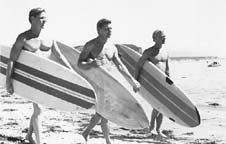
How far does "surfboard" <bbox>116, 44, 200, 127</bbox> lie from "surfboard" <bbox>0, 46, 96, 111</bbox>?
1786 millimetres

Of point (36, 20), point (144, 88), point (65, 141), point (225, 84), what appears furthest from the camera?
point (225, 84)

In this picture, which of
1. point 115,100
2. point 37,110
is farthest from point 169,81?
point 37,110

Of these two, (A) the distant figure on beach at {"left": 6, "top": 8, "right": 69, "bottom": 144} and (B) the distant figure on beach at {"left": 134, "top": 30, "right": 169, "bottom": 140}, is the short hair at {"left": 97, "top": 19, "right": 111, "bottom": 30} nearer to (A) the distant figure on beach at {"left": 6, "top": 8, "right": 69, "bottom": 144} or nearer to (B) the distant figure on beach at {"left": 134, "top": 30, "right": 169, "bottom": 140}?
(A) the distant figure on beach at {"left": 6, "top": 8, "right": 69, "bottom": 144}

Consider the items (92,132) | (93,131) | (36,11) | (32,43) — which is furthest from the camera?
(93,131)

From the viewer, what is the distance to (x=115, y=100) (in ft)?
17.7

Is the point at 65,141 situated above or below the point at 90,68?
below

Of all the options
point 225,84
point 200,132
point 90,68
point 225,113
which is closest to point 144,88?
point 200,132

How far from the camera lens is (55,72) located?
17.4 feet

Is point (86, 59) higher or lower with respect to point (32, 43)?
lower

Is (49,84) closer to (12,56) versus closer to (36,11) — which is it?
(12,56)

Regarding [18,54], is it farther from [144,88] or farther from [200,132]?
[200,132]

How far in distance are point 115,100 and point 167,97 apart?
5.36ft

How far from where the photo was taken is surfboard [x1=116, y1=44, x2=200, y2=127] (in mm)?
6621

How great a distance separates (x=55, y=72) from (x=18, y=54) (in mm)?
569
